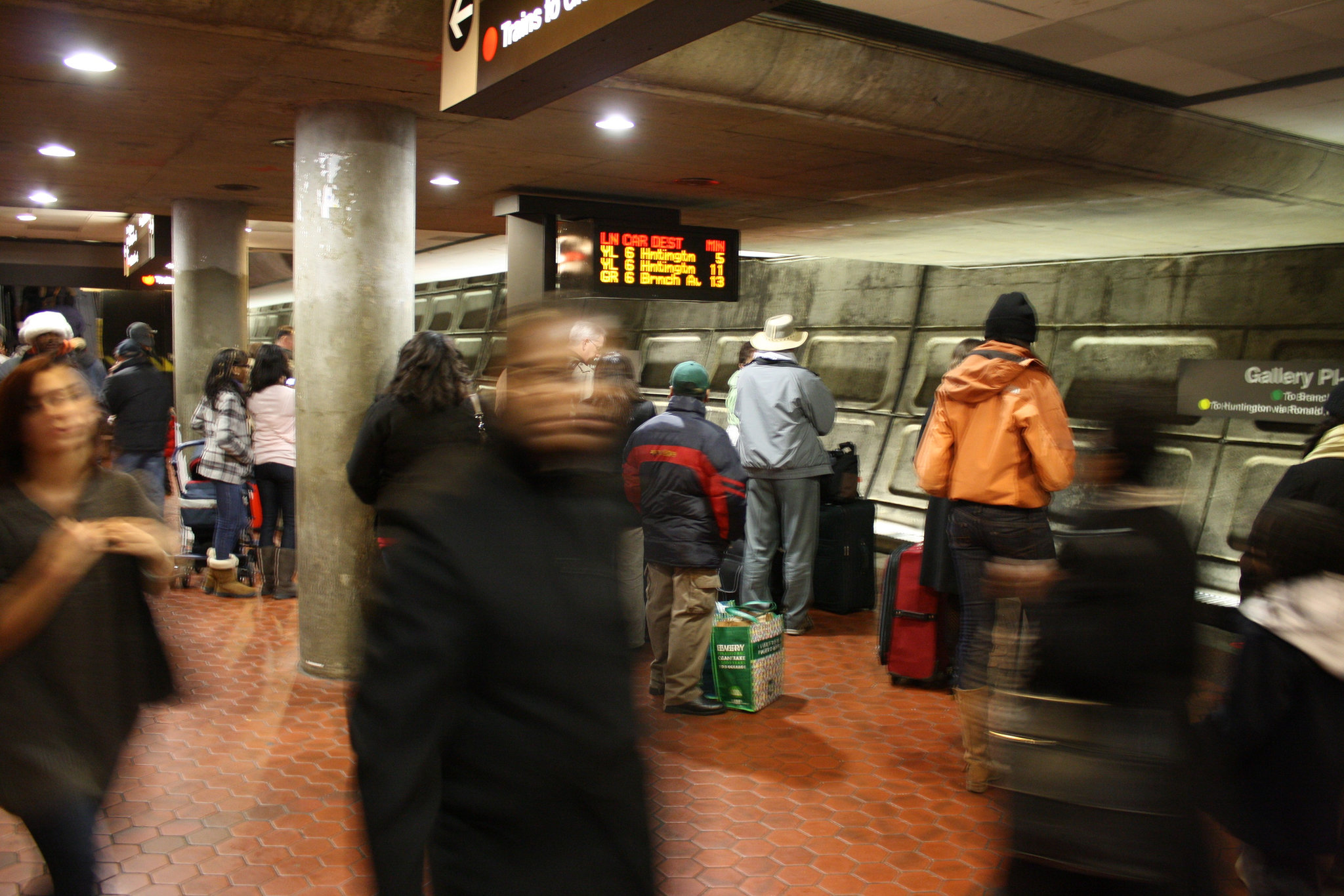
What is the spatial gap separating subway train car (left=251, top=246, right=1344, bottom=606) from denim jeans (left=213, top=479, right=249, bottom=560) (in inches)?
126

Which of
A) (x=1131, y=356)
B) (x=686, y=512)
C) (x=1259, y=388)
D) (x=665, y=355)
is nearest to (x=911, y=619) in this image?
(x=686, y=512)

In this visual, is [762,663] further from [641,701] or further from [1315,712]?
[641,701]

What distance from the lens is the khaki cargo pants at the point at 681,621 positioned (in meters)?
5.31

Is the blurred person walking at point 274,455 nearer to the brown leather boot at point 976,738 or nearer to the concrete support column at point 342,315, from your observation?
the concrete support column at point 342,315

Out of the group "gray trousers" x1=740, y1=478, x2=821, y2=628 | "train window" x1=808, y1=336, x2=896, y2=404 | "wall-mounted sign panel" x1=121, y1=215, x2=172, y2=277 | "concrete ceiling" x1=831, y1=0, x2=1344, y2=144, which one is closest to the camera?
"concrete ceiling" x1=831, y1=0, x2=1344, y2=144

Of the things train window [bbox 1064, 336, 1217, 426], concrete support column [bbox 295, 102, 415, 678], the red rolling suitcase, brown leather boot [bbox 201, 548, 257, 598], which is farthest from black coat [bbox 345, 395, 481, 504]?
train window [bbox 1064, 336, 1217, 426]

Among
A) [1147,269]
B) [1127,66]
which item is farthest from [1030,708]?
[1147,269]

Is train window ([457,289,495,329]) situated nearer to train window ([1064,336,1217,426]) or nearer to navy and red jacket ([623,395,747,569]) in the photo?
train window ([1064,336,1217,426])

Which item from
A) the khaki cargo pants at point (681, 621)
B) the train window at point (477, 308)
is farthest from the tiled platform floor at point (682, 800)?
the train window at point (477, 308)

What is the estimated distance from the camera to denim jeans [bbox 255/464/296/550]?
7613mm

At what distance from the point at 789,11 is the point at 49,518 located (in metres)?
A: 3.78

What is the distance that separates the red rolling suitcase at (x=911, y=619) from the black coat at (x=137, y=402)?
600 centimetres

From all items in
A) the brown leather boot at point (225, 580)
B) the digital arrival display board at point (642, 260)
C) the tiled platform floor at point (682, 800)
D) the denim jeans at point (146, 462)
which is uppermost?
the digital arrival display board at point (642, 260)

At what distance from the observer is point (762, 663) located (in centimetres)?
559
